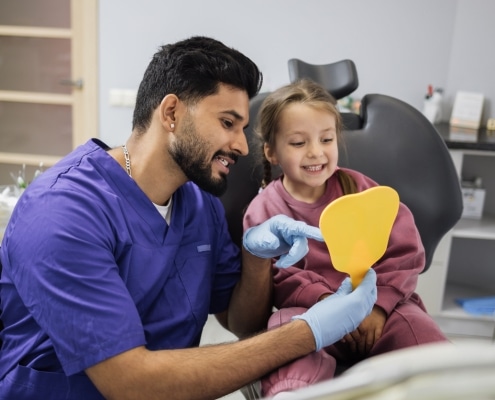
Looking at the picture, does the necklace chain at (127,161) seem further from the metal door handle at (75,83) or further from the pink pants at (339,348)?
the metal door handle at (75,83)

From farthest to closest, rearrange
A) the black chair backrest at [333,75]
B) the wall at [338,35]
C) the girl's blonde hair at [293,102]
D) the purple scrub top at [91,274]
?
the wall at [338,35], the black chair backrest at [333,75], the girl's blonde hair at [293,102], the purple scrub top at [91,274]

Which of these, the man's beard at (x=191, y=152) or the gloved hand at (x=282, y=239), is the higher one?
the man's beard at (x=191, y=152)

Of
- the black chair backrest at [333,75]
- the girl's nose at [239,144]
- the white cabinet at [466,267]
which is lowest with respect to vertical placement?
the white cabinet at [466,267]

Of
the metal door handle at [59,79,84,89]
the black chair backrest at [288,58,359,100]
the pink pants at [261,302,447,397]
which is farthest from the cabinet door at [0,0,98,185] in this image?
→ the pink pants at [261,302,447,397]

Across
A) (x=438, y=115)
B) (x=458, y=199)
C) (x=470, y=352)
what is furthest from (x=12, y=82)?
(x=470, y=352)

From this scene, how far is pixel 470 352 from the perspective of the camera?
379mm

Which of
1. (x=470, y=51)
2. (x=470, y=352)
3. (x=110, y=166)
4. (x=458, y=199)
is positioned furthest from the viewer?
(x=470, y=51)

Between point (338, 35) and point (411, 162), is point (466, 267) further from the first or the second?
point (411, 162)

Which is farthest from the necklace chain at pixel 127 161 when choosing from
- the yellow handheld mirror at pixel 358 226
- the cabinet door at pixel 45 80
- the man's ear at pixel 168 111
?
the cabinet door at pixel 45 80

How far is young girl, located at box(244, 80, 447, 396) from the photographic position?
4.07ft

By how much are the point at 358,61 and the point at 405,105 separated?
170 centimetres

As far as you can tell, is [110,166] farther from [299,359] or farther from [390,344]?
[390,344]

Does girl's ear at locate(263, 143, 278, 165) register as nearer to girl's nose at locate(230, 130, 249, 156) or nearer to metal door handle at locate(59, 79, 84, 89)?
girl's nose at locate(230, 130, 249, 156)

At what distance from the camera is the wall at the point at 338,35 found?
2.98 meters
